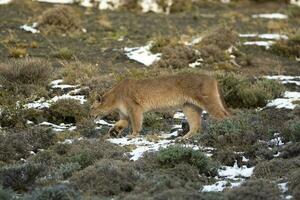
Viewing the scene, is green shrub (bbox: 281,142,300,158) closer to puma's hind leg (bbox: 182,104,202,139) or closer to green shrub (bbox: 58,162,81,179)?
puma's hind leg (bbox: 182,104,202,139)

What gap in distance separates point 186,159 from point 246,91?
7.25 meters

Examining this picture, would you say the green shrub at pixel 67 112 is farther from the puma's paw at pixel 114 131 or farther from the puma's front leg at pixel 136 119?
the puma's front leg at pixel 136 119

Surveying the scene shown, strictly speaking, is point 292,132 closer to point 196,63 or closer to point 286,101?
point 286,101

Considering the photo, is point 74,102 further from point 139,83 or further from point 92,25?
point 92,25

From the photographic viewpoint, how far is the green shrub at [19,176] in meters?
9.65

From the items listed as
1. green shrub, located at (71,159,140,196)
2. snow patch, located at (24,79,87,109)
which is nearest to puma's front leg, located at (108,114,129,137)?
snow patch, located at (24,79,87,109)

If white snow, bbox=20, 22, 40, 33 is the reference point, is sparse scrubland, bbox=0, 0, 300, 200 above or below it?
above

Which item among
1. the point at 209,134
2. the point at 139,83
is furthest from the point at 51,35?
the point at 209,134

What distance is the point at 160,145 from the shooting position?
12.6 meters

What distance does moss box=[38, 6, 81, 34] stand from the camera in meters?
31.0

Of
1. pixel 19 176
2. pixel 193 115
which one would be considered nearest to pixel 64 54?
pixel 193 115

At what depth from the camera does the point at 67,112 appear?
15.3m

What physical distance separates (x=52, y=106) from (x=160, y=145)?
3.92 meters

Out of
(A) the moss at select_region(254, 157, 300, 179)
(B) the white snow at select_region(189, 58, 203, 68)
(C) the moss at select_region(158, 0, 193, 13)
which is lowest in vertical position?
(C) the moss at select_region(158, 0, 193, 13)
